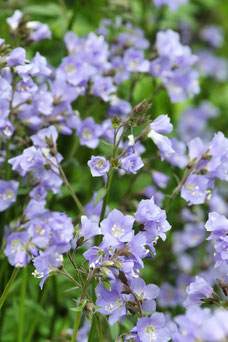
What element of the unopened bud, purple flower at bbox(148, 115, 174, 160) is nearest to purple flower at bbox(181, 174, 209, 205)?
purple flower at bbox(148, 115, 174, 160)

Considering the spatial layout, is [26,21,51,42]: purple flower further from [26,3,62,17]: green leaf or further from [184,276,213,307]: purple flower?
[184,276,213,307]: purple flower

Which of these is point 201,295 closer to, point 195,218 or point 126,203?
point 126,203

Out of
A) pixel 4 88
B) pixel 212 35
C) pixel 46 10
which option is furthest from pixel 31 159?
pixel 212 35

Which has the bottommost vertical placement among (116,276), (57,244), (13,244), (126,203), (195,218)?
(195,218)

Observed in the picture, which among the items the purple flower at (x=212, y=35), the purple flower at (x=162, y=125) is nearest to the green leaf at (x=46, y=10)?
the purple flower at (x=162, y=125)

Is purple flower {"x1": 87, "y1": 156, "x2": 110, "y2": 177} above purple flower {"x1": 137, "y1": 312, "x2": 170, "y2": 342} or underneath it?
above

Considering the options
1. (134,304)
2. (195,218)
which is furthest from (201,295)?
(195,218)

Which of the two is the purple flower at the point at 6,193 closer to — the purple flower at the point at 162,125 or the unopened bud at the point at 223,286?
the purple flower at the point at 162,125
